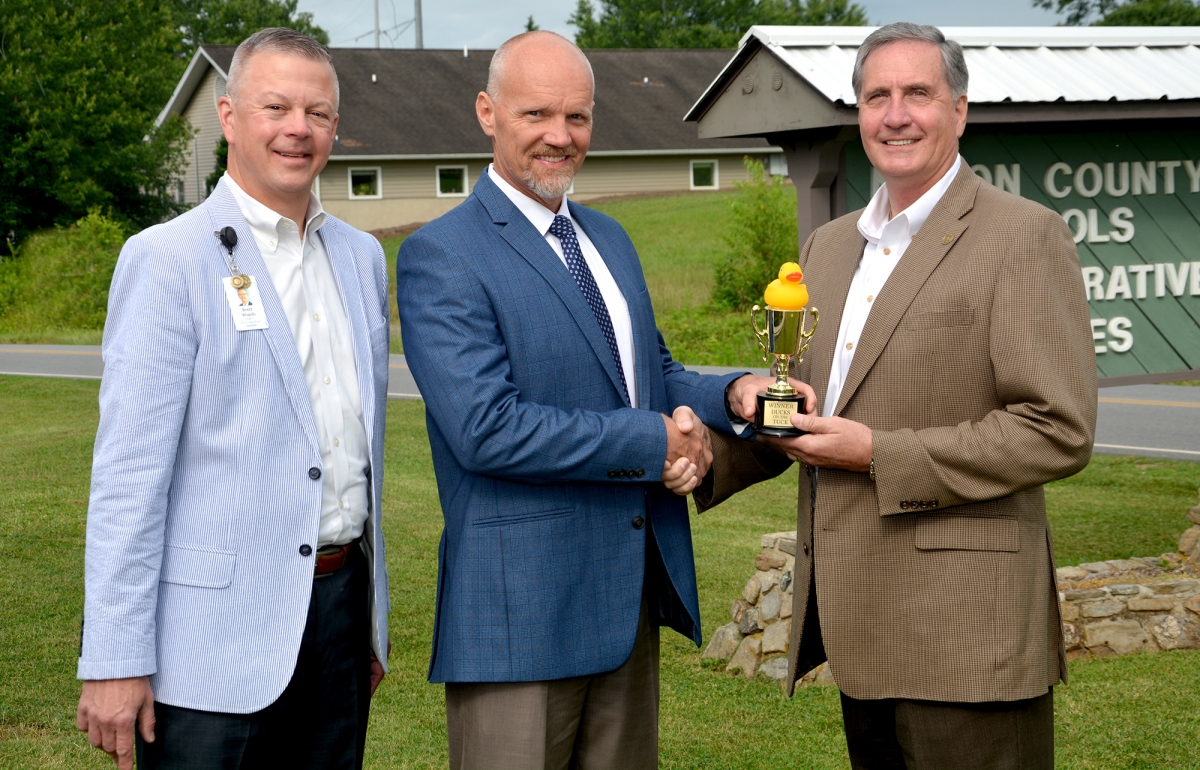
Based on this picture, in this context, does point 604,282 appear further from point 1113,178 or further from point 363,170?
point 363,170

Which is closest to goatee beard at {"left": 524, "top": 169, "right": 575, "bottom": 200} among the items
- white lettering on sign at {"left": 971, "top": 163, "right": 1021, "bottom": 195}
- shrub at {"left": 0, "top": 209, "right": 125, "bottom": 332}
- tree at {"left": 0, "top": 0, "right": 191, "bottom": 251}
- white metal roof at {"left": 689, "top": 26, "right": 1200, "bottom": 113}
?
white metal roof at {"left": 689, "top": 26, "right": 1200, "bottom": 113}

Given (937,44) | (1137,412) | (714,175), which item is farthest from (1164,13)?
(937,44)

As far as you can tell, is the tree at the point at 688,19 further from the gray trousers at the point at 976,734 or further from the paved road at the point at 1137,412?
the gray trousers at the point at 976,734

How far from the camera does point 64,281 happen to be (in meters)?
27.8

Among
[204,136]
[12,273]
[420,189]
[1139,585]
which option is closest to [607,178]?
[420,189]

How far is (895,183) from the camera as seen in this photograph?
334 centimetres

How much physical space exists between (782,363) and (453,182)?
130ft

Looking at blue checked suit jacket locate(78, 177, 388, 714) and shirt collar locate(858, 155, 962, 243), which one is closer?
blue checked suit jacket locate(78, 177, 388, 714)

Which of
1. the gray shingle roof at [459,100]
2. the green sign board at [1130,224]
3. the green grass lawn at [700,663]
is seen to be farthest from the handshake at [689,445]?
the gray shingle roof at [459,100]

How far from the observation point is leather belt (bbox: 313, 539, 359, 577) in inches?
123

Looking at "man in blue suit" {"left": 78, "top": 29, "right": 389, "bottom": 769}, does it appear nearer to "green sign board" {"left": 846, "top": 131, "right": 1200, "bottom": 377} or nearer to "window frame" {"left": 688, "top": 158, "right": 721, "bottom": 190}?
"green sign board" {"left": 846, "top": 131, "right": 1200, "bottom": 377}

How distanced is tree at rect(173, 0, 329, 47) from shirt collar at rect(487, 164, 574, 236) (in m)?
68.0

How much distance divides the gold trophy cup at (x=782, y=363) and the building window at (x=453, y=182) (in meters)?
38.8

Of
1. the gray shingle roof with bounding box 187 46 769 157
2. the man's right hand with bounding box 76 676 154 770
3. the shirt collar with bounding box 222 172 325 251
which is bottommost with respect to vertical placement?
the man's right hand with bounding box 76 676 154 770
